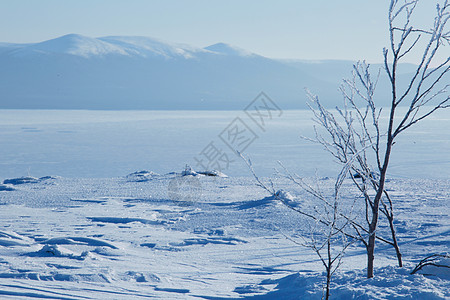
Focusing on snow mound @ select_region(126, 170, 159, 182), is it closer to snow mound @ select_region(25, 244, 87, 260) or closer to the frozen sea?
the frozen sea

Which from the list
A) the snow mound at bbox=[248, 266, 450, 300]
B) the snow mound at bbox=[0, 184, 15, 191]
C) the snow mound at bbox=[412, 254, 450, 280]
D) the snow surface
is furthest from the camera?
the snow mound at bbox=[0, 184, 15, 191]

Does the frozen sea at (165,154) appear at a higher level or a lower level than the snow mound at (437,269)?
lower

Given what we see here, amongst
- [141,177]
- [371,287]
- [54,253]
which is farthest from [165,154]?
[371,287]

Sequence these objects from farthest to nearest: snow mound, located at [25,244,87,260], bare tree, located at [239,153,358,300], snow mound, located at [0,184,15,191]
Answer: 1. snow mound, located at [0,184,15,191]
2. snow mound, located at [25,244,87,260]
3. bare tree, located at [239,153,358,300]

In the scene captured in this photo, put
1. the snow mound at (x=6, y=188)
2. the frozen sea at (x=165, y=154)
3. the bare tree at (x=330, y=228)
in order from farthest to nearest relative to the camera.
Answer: the frozen sea at (x=165, y=154), the snow mound at (x=6, y=188), the bare tree at (x=330, y=228)

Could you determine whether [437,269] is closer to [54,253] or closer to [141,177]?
[54,253]

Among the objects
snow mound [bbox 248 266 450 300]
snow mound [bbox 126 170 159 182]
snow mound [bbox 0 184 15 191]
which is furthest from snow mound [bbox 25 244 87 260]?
snow mound [bbox 126 170 159 182]

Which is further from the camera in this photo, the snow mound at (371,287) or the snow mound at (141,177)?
the snow mound at (141,177)

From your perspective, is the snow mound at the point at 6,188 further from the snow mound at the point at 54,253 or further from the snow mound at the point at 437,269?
the snow mound at the point at 437,269

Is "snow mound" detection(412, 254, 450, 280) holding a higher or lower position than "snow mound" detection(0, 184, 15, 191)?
higher

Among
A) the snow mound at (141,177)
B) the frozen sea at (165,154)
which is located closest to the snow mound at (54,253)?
the snow mound at (141,177)

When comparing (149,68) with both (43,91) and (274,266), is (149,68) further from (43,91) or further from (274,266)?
(274,266)

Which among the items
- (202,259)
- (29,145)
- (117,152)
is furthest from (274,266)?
(29,145)

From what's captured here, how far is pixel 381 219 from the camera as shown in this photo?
7.81m
